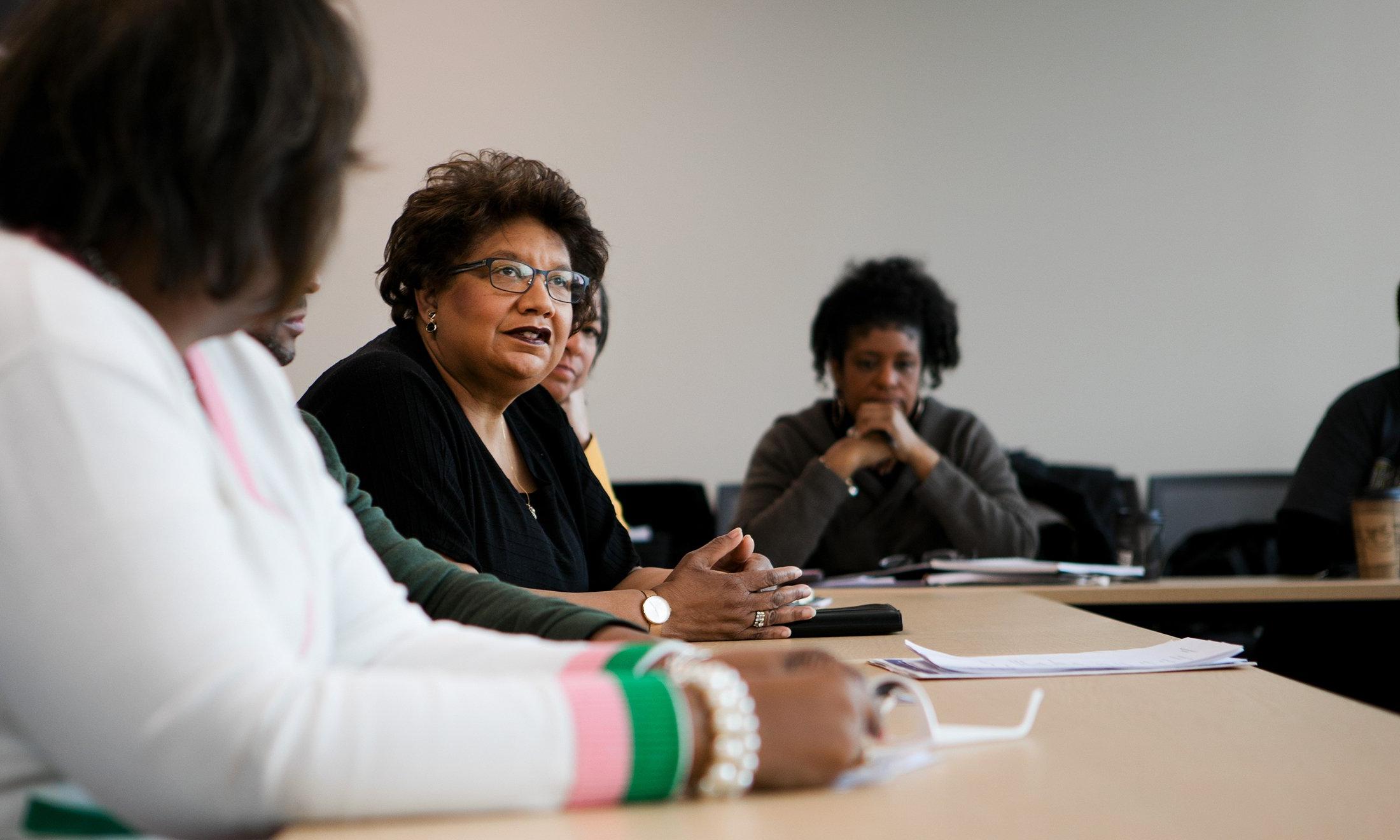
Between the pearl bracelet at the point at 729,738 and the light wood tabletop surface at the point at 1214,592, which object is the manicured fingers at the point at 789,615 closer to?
the light wood tabletop surface at the point at 1214,592

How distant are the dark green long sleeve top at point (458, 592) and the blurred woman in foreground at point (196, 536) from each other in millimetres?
313

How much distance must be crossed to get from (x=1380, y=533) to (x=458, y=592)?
2.17m

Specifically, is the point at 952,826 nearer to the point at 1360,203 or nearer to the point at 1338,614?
the point at 1338,614

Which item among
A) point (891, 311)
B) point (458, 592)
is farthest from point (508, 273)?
point (891, 311)

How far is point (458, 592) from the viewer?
1.22m

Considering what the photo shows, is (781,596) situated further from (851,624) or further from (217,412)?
(217,412)

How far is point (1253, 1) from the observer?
460cm

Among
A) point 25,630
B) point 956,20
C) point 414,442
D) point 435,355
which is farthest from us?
point 956,20

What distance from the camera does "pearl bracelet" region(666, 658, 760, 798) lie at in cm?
70

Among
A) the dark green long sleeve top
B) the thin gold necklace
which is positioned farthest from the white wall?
the dark green long sleeve top

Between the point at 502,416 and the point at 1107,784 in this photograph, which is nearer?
the point at 1107,784

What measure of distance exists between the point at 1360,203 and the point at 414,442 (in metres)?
4.24

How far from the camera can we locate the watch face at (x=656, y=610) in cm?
160

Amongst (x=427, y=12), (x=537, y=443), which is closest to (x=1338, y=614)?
(x=537, y=443)
